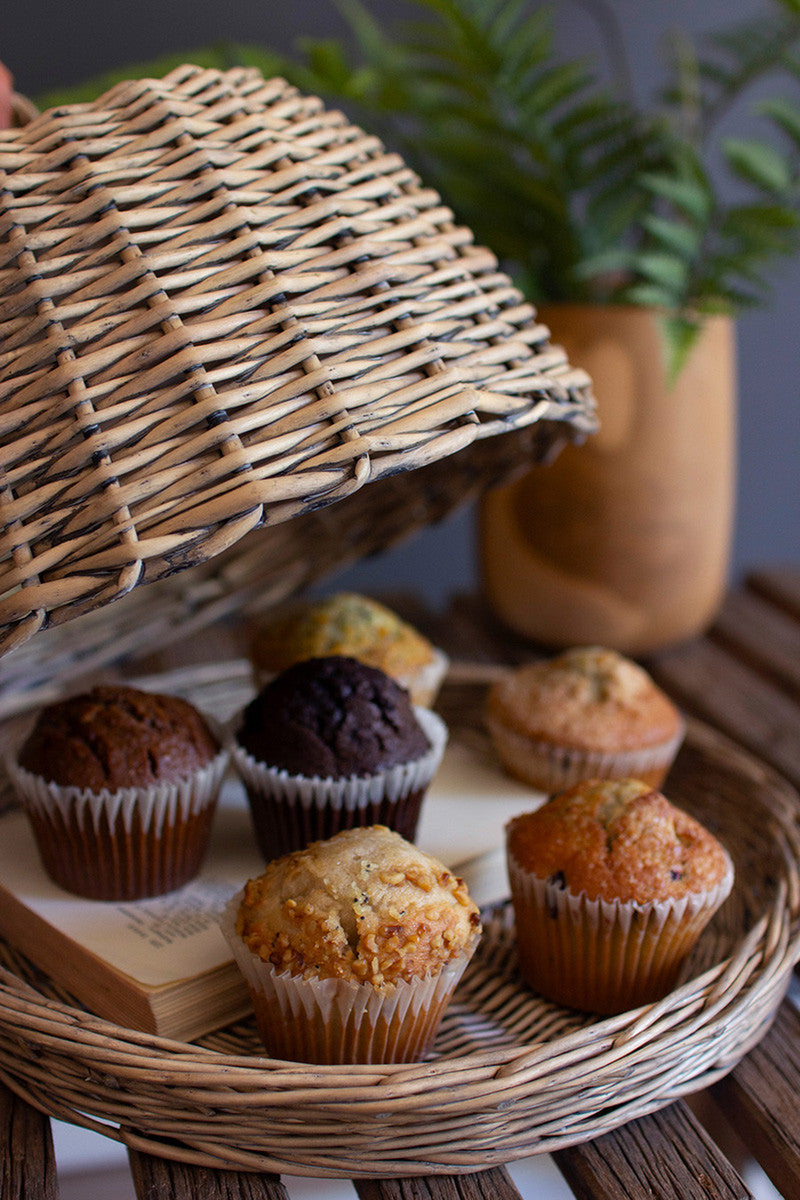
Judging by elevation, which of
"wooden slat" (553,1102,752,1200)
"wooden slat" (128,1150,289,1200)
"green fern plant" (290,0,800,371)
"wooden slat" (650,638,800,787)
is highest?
"green fern plant" (290,0,800,371)

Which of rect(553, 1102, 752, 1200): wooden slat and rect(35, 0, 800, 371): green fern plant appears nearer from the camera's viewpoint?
rect(553, 1102, 752, 1200): wooden slat

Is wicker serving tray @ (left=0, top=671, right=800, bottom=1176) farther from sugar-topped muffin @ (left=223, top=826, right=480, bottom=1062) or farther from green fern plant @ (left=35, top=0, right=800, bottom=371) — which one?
green fern plant @ (left=35, top=0, right=800, bottom=371)

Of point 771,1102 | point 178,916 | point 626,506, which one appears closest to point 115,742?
point 178,916

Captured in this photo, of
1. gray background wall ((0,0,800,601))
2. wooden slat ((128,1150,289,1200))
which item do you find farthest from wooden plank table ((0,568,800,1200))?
gray background wall ((0,0,800,601))

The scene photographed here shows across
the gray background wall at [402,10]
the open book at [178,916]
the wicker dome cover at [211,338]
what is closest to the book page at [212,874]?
the open book at [178,916]

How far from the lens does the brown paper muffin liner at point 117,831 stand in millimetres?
1031

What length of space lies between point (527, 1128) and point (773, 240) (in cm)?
134

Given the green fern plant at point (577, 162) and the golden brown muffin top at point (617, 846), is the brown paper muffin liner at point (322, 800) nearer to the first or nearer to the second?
the golden brown muffin top at point (617, 846)

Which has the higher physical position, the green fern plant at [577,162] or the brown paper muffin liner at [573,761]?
the green fern plant at [577,162]

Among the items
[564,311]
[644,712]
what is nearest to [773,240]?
[564,311]

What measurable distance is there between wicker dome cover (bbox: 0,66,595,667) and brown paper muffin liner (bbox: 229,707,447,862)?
410mm

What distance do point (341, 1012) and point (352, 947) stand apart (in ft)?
0.17

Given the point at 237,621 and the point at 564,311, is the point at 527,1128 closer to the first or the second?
the point at 564,311

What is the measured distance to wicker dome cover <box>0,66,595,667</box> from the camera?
73cm
